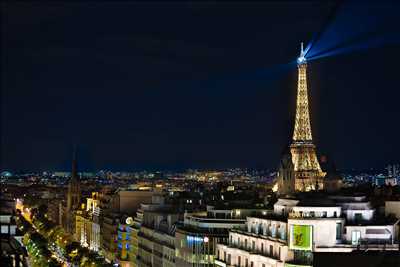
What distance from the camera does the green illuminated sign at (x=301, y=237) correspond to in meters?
70.3

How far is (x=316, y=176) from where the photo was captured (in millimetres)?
172625

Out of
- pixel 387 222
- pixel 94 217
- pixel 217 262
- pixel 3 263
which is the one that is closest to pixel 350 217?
pixel 387 222

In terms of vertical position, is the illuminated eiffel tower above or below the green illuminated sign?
above

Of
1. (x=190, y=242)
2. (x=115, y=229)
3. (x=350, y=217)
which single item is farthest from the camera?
(x=115, y=229)

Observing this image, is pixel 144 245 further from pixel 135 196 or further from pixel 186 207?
pixel 135 196

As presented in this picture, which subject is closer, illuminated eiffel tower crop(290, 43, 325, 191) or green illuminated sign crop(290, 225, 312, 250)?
green illuminated sign crop(290, 225, 312, 250)

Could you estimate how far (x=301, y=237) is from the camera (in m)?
70.6

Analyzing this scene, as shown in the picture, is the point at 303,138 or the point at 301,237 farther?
the point at 303,138

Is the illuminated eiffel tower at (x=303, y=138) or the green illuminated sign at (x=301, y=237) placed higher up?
the illuminated eiffel tower at (x=303, y=138)

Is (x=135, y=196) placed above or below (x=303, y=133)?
below

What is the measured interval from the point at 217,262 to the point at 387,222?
16384 millimetres

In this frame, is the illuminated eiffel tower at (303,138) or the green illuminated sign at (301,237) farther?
the illuminated eiffel tower at (303,138)

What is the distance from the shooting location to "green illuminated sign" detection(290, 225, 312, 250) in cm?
7031

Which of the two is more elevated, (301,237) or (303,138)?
(303,138)
